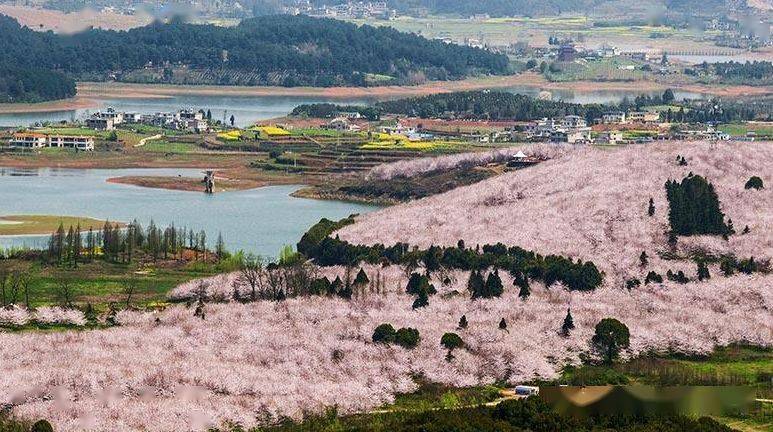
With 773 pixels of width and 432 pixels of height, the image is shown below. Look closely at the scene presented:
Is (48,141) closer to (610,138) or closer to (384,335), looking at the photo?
(610,138)

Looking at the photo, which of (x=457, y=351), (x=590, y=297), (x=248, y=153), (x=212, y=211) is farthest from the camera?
(x=248, y=153)

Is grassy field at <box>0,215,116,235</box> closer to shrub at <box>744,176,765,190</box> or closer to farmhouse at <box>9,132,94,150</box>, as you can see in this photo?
shrub at <box>744,176,765,190</box>

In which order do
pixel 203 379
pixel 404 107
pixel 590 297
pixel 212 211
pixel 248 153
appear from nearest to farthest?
pixel 203 379, pixel 590 297, pixel 212 211, pixel 248 153, pixel 404 107

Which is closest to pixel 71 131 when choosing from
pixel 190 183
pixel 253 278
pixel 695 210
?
pixel 190 183

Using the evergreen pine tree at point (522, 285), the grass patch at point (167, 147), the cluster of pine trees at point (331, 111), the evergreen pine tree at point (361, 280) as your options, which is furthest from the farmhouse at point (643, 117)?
the evergreen pine tree at point (361, 280)

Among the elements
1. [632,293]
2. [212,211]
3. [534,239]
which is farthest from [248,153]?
[632,293]

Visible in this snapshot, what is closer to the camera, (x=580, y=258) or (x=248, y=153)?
(x=580, y=258)

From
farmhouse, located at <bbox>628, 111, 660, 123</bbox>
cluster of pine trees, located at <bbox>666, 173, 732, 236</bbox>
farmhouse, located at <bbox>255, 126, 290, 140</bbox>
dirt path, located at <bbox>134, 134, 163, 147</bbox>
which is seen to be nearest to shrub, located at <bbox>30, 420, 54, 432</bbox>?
cluster of pine trees, located at <bbox>666, 173, 732, 236</bbox>

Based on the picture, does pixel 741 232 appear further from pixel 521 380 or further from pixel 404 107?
pixel 404 107
